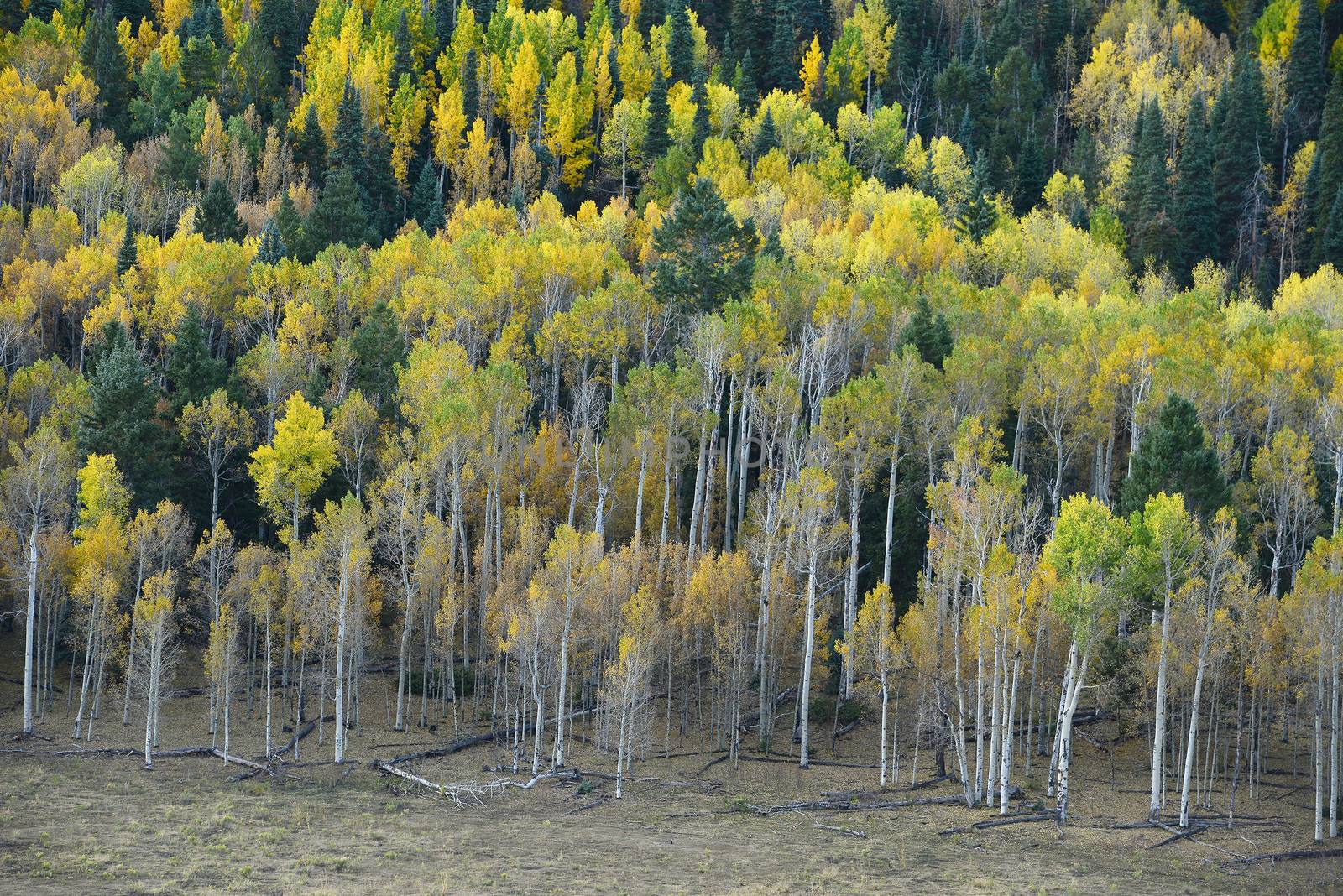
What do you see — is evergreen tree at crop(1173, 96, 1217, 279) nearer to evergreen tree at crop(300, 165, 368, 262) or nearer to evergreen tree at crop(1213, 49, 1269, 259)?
evergreen tree at crop(1213, 49, 1269, 259)

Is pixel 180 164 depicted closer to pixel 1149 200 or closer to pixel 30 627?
pixel 30 627

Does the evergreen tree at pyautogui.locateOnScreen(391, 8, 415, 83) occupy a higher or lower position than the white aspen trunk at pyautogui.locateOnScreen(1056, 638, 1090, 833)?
higher

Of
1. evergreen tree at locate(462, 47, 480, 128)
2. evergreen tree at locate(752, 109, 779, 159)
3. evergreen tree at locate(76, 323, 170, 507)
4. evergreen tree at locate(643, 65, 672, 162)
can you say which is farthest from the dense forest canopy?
evergreen tree at locate(462, 47, 480, 128)

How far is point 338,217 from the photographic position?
81250 mm

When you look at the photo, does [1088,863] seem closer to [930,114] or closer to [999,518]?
[999,518]

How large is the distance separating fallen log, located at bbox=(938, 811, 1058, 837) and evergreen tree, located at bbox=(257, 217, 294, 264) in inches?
1798

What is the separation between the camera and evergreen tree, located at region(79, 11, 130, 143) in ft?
327

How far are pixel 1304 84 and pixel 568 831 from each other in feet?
306

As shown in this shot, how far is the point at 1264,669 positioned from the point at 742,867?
18.4 meters

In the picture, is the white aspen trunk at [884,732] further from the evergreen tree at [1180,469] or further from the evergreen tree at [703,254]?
the evergreen tree at [703,254]

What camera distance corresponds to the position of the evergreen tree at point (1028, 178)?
10069 centimetres

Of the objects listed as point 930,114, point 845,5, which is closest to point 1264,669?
point 930,114

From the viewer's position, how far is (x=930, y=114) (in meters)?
115

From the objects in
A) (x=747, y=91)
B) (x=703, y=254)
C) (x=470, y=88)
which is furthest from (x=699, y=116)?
(x=703, y=254)
